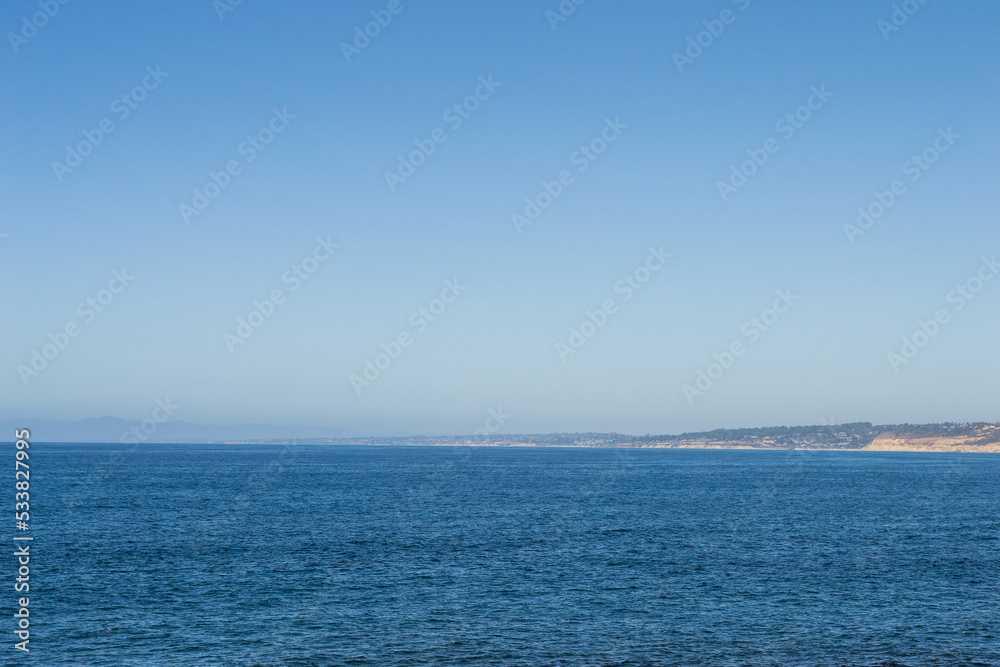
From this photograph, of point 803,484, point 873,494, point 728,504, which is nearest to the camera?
point 728,504

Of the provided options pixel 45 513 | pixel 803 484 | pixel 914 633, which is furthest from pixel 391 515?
pixel 803 484

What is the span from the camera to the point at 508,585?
48.3m

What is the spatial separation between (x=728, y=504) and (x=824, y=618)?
59.1 metres

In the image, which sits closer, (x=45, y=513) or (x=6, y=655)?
(x=6, y=655)

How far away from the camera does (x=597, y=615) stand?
4197 cm

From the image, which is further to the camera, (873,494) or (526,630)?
(873,494)

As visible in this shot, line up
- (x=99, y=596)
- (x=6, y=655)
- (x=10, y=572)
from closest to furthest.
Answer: (x=6, y=655), (x=99, y=596), (x=10, y=572)

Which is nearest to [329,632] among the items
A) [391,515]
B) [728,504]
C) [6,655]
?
[6,655]

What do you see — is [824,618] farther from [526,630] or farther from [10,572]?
[10,572]

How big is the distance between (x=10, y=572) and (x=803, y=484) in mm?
122876

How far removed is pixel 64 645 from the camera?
119ft

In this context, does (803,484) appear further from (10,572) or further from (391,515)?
(10,572)

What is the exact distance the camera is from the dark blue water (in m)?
36.5

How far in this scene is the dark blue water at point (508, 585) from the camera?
36469 millimetres
